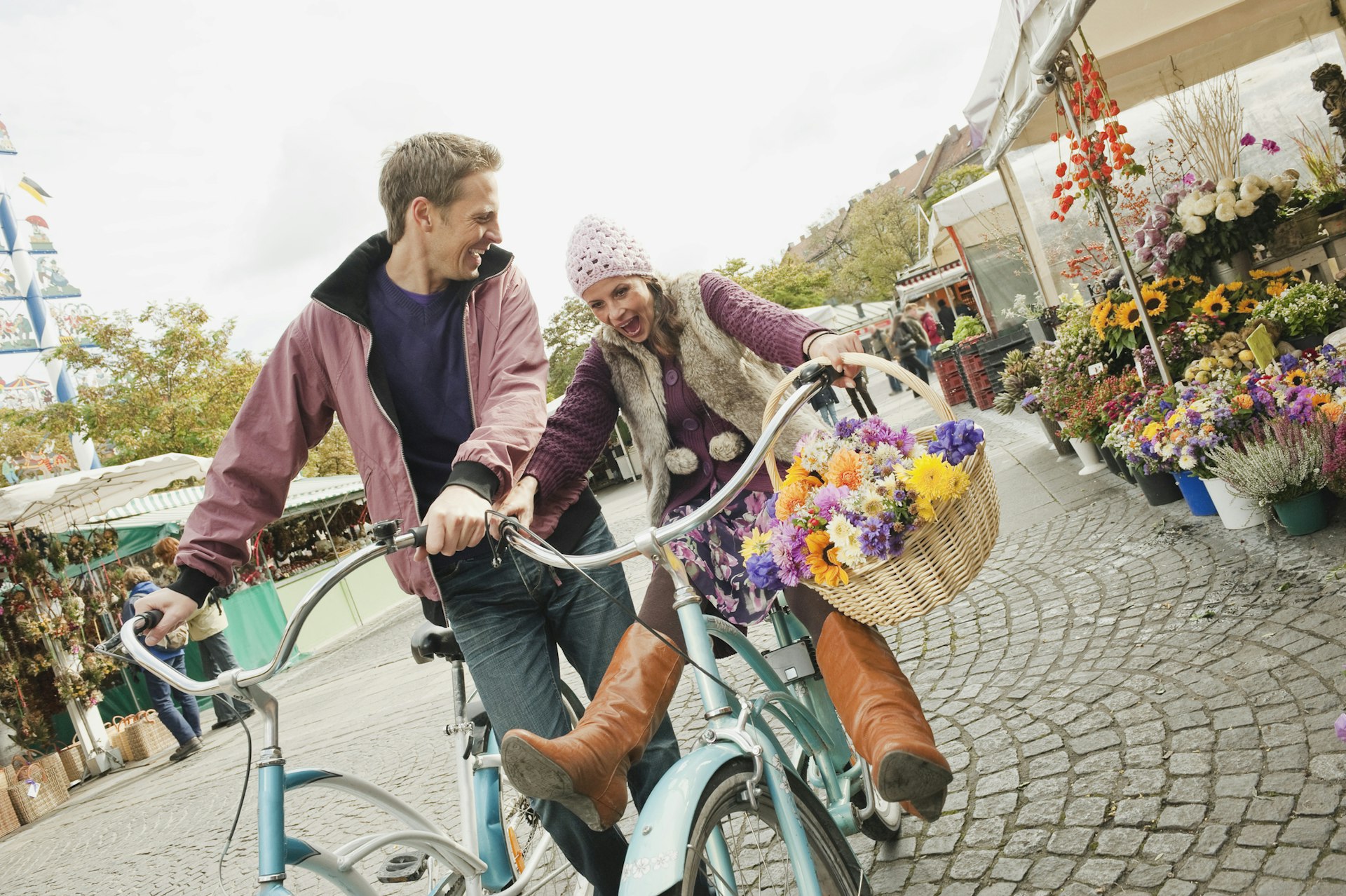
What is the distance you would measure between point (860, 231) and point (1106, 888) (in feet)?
175

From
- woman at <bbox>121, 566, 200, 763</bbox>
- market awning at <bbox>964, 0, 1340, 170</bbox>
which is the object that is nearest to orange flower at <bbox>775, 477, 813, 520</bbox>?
market awning at <bbox>964, 0, 1340, 170</bbox>

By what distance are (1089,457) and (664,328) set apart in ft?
17.0

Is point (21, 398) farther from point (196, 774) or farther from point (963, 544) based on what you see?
point (963, 544)

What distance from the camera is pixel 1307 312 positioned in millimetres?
5086

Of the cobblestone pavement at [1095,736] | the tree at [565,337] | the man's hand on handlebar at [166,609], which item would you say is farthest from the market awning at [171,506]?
the tree at [565,337]

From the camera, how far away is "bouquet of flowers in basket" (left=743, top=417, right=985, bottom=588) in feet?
6.06

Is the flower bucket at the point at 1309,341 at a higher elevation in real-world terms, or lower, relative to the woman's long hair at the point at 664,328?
lower

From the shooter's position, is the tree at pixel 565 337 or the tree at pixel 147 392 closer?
the tree at pixel 147 392

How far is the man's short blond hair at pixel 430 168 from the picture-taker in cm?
224

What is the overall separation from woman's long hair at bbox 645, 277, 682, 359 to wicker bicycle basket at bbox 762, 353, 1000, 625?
76 centimetres

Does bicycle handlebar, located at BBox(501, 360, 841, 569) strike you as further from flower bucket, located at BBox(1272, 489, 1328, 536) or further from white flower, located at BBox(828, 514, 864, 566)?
flower bucket, located at BBox(1272, 489, 1328, 536)

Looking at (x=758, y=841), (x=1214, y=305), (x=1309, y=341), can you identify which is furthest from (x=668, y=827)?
(x=1214, y=305)

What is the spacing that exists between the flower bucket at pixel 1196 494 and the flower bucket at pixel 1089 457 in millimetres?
1833

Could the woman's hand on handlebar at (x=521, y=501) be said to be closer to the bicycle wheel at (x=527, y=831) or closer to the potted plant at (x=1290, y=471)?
the bicycle wheel at (x=527, y=831)
